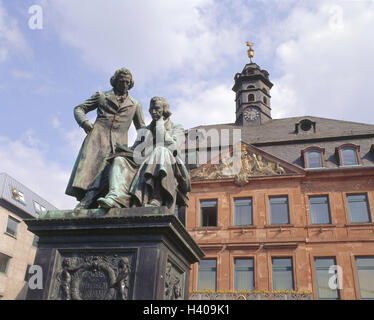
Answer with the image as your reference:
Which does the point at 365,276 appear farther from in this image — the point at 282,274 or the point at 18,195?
the point at 18,195

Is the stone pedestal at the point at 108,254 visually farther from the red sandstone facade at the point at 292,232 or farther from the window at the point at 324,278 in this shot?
the window at the point at 324,278

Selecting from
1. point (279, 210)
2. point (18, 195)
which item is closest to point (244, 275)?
point (279, 210)

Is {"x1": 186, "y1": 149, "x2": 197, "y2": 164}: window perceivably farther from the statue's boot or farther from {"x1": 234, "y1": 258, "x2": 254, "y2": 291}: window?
the statue's boot

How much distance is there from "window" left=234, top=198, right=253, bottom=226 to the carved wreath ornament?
64.1ft

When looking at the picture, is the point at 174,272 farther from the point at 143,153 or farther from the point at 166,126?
the point at 166,126

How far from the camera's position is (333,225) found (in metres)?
21.7

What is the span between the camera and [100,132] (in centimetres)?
500

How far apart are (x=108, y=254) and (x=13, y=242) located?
29.4 m

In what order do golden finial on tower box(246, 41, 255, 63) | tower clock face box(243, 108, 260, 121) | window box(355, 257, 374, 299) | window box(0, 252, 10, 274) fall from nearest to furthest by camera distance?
window box(355, 257, 374, 299)
window box(0, 252, 10, 274)
tower clock face box(243, 108, 260, 121)
golden finial on tower box(246, 41, 255, 63)

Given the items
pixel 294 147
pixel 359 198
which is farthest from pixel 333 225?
pixel 294 147

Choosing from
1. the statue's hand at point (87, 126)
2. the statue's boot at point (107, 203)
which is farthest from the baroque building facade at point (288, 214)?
the statue's boot at point (107, 203)

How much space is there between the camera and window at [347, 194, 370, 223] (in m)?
21.7

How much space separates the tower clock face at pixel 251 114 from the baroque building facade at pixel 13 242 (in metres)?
18.2

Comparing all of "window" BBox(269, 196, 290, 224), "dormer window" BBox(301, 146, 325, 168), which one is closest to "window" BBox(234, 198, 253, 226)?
"window" BBox(269, 196, 290, 224)
